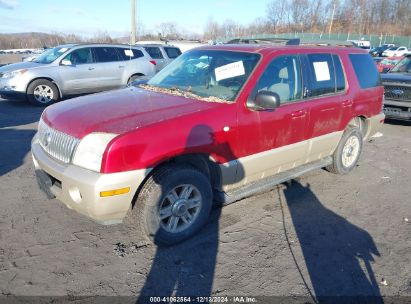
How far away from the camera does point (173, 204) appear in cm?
337

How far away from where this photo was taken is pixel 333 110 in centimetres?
471

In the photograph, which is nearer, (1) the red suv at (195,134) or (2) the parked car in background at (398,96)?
(1) the red suv at (195,134)

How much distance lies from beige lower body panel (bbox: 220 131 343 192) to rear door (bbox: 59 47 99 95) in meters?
8.14

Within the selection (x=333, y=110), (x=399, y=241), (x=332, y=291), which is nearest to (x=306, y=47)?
(x=333, y=110)

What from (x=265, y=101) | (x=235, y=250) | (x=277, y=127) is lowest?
(x=235, y=250)

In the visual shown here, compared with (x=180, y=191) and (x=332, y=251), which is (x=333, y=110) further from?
(x=180, y=191)

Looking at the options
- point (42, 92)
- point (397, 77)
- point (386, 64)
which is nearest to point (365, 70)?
point (397, 77)

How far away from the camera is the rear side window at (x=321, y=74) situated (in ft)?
14.6

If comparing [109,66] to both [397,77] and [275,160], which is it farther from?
[275,160]

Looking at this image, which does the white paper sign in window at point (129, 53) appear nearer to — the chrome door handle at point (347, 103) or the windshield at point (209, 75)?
the windshield at point (209, 75)

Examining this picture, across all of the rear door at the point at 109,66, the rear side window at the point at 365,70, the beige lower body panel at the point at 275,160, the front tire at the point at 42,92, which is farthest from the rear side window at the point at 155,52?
the beige lower body panel at the point at 275,160

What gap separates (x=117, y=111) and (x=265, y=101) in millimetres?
1469

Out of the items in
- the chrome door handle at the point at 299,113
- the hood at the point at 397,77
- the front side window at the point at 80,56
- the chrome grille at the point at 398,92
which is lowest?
the chrome grille at the point at 398,92

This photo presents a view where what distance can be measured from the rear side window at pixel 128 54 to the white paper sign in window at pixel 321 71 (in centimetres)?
840
